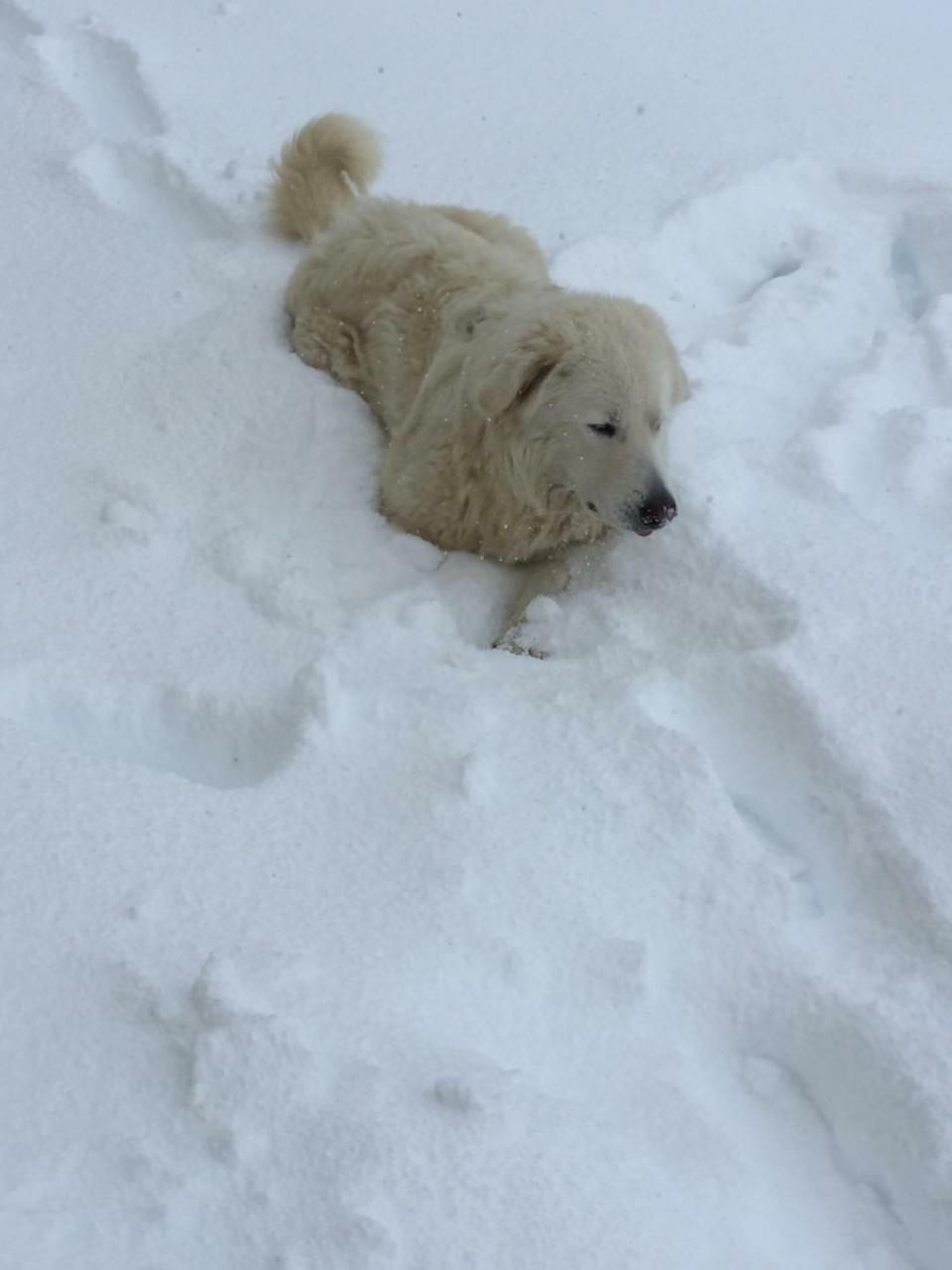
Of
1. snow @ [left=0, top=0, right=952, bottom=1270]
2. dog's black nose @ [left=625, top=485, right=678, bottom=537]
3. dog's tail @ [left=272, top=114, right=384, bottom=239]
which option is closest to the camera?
snow @ [left=0, top=0, right=952, bottom=1270]

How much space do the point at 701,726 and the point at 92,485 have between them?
169cm

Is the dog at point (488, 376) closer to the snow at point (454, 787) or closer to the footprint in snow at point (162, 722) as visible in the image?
the snow at point (454, 787)

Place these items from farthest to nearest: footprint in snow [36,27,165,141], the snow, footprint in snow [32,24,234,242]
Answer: footprint in snow [36,27,165,141] < footprint in snow [32,24,234,242] < the snow

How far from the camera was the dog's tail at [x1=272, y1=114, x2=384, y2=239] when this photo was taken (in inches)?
145

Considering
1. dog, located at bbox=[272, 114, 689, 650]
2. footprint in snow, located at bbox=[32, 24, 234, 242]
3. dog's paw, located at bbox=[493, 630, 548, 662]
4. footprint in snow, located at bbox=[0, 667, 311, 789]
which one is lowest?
footprint in snow, located at bbox=[0, 667, 311, 789]

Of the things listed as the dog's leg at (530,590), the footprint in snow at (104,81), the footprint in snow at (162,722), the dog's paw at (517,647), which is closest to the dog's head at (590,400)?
the dog's leg at (530,590)

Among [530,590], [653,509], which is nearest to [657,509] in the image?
[653,509]

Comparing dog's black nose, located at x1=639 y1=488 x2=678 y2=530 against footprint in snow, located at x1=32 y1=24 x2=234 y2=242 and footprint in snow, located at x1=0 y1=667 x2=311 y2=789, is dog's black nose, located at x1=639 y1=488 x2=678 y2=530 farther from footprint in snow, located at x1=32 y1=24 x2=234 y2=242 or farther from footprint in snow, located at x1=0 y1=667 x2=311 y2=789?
footprint in snow, located at x1=32 y1=24 x2=234 y2=242

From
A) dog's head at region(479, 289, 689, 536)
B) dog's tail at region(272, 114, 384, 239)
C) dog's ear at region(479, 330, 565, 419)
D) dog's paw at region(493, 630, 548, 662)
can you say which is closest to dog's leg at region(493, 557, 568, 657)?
dog's paw at region(493, 630, 548, 662)

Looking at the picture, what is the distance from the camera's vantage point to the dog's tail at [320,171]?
3691 mm

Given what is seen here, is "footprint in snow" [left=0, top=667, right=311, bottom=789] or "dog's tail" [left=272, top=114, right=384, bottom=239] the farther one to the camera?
"dog's tail" [left=272, top=114, right=384, bottom=239]

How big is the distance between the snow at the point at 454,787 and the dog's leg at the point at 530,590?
0.06 metres

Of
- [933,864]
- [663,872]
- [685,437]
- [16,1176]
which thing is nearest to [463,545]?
[685,437]

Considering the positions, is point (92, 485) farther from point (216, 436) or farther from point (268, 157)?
point (268, 157)
